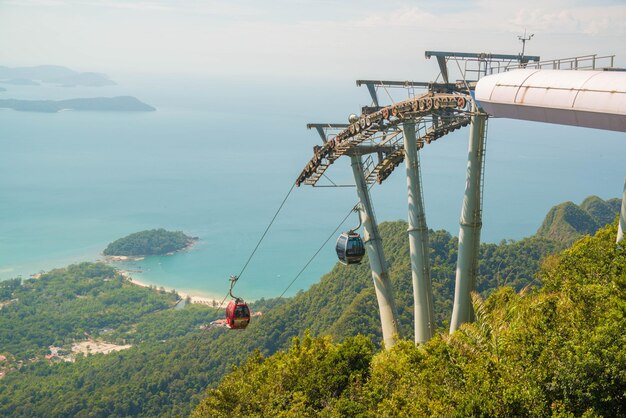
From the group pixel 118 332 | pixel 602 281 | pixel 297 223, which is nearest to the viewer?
pixel 602 281

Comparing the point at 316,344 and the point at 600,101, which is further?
the point at 316,344

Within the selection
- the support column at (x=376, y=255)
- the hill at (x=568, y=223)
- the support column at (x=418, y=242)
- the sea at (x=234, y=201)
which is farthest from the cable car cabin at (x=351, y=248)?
the sea at (x=234, y=201)

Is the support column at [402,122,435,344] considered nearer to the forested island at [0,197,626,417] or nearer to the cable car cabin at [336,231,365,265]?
the forested island at [0,197,626,417]

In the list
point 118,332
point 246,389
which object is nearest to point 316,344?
point 246,389

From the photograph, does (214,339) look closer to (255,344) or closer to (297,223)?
(255,344)

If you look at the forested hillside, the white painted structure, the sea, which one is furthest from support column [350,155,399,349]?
the sea
